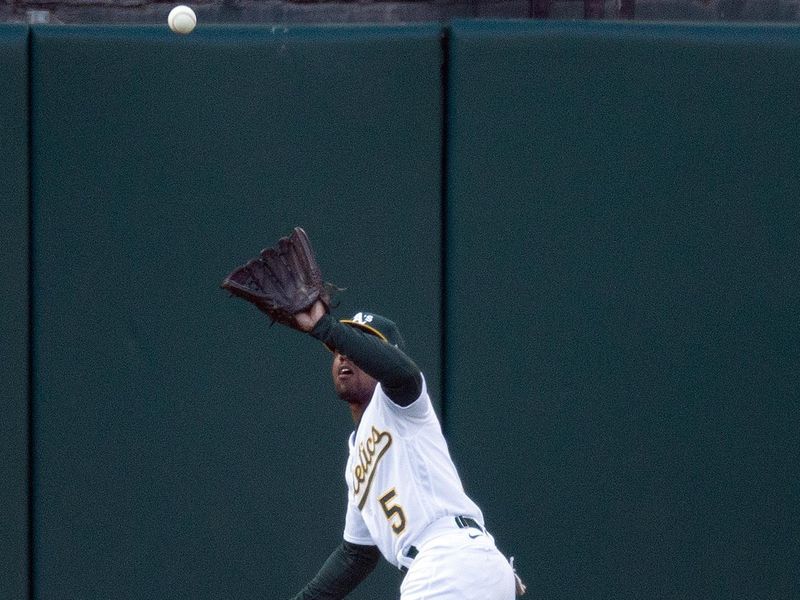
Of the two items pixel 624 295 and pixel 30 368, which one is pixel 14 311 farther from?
pixel 624 295

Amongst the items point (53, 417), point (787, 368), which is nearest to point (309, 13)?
point (53, 417)

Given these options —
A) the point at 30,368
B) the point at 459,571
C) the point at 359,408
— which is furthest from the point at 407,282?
the point at 459,571

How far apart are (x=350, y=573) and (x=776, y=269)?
207 cm

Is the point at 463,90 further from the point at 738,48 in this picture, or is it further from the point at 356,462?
the point at 356,462

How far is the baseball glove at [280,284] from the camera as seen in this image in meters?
3.59

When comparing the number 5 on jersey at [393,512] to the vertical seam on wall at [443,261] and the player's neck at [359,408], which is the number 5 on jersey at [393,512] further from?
the vertical seam on wall at [443,261]

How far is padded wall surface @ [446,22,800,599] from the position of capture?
5.31 metres

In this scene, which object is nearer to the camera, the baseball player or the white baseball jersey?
the baseball player

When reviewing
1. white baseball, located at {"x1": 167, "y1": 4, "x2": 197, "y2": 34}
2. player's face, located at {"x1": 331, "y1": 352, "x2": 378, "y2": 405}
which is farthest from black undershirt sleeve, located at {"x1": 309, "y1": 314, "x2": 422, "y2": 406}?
white baseball, located at {"x1": 167, "y1": 4, "x2": 197, "y2": 34}

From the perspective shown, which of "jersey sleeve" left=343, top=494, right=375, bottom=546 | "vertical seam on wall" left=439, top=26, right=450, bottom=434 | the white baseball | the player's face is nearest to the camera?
the player's face

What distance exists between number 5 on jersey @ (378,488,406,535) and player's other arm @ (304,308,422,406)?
0.35m

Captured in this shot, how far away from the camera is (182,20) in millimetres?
5234

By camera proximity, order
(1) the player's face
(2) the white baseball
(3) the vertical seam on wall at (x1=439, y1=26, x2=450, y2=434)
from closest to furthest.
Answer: (1) the player's face
(2) the white baseball
(3) the vertical seam on wall at (x1=439, y1=26, x2=450, y2=434)

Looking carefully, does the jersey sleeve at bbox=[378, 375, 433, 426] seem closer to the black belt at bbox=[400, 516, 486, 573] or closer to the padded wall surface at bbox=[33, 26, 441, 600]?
the black belt at bbox=[400, 516, 486, 573]
